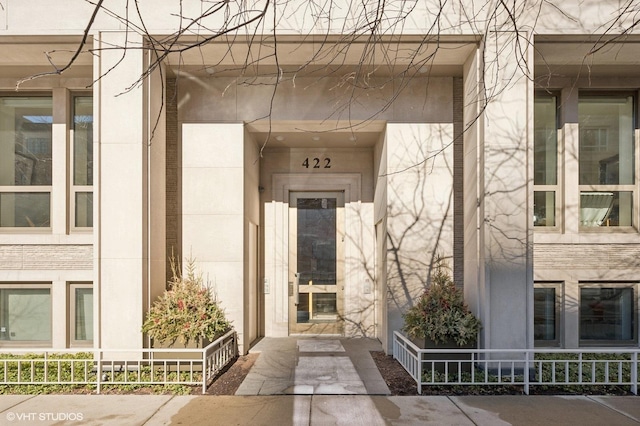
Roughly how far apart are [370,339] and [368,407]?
14.6 ft

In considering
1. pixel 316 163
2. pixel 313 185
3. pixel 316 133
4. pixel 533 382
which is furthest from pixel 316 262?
pixel 533 382

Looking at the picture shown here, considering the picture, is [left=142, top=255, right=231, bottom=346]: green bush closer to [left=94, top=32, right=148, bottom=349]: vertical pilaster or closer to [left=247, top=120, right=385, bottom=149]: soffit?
[left=94, top=32, right=148, bottom=349]: vertical pilaster

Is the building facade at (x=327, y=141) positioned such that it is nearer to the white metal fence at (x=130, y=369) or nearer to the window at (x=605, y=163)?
the window at (x=605, y=163)

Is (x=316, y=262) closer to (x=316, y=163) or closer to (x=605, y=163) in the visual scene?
(x=316, y=163)

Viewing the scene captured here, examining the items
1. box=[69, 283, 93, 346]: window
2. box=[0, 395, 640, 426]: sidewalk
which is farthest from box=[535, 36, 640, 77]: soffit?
box=[69, 283, 93, 346]: window

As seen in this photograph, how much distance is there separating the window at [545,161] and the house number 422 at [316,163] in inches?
166

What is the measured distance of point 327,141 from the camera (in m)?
10.2

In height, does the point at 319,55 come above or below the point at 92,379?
above

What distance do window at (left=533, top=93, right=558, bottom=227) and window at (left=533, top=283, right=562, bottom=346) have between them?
1.22m

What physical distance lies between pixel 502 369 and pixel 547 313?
8.45 feet

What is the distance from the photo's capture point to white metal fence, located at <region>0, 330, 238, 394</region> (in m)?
6.55

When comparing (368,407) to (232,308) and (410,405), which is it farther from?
(232,308)

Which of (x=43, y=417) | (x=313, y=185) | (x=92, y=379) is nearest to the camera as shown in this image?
(x=43, y=417)

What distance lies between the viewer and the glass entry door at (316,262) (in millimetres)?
10711
